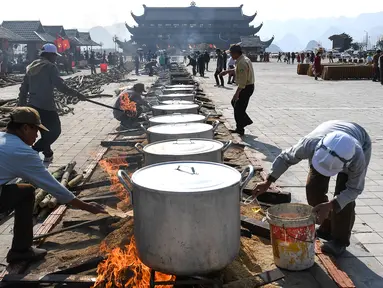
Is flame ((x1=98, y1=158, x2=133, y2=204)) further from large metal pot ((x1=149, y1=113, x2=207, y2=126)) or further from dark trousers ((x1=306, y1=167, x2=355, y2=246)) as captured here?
dark trousers ((x1=306, y1=167, x2=355, y2=246))

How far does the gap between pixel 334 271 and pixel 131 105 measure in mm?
7493

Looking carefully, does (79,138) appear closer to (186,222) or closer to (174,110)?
(174,110)

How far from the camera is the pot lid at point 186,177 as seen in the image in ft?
9.02

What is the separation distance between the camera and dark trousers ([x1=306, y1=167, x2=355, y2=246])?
378 centimetres

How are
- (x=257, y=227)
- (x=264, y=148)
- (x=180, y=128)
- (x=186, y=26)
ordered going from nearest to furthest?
(x=257, y=227) → (x=180, y=128) → (x=264, y=148) → (x=186, y=26)

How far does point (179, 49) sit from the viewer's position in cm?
8288

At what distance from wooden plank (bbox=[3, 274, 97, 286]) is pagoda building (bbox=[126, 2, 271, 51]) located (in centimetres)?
8035

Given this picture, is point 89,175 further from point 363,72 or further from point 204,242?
point 363,72

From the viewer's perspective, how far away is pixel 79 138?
9695 millimetres

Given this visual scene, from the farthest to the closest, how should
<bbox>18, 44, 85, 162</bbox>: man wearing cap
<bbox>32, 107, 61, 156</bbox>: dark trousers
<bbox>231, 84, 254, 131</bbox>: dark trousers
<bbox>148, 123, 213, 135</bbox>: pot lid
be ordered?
<bbox>231, 84, 254, 131</bbox>: dark trousers < <bbox>32, 107, 61, 156</bbox>: dark trousers < <bbox>18, 44, 85, 162</bbox>: man wearing cap < <bbox>148, 123, 213, 135</bbox>: pot lid

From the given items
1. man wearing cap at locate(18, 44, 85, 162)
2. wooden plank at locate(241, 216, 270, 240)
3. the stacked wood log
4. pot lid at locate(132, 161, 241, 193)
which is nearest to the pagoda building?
the stacked wood log

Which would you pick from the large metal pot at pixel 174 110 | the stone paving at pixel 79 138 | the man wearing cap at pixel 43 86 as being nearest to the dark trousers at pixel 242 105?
the large metal pot at pixel 174 110

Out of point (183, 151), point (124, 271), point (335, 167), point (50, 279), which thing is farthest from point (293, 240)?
point (50, 279)

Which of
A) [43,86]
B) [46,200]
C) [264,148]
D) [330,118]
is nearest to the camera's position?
[46,200]
